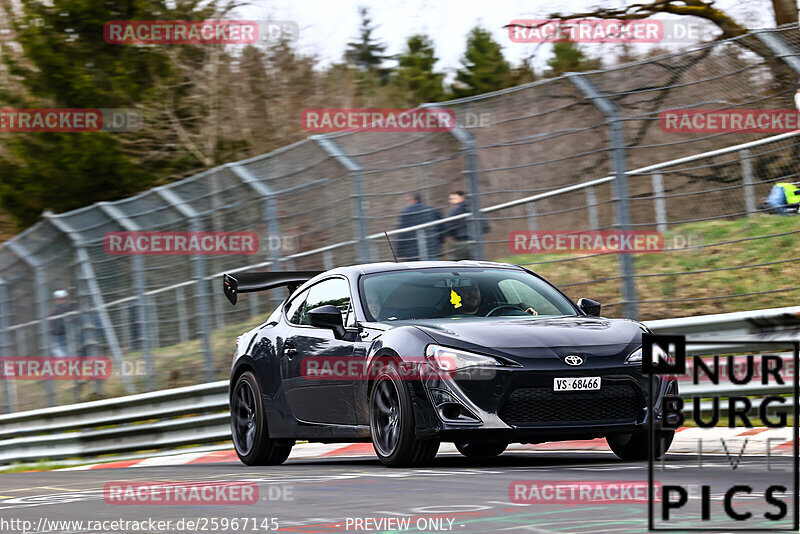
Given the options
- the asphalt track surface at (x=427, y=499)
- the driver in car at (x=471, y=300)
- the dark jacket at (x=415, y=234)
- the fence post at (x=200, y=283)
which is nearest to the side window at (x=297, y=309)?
the asphalt track surface at (x=427, y=499)

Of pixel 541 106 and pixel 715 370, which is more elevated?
pixel 541 106

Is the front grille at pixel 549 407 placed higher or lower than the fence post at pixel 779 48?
lower

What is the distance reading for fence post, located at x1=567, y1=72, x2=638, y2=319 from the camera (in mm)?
11680

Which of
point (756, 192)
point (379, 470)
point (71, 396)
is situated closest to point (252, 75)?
point (71, 396)

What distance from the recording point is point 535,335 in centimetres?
848

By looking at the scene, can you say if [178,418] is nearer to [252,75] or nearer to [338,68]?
[252,75]

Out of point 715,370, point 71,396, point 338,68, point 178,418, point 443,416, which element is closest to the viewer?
point 715,370

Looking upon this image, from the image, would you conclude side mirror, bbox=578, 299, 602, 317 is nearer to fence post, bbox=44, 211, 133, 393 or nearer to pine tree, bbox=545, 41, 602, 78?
fence post, bbox=44, 211, 133, 393

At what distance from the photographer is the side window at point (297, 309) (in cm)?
1063

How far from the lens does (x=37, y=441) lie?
16906mm

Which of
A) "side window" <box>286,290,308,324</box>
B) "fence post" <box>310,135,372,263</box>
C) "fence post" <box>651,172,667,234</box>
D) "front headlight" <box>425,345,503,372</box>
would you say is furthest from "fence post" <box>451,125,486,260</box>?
"front headlight" <box>425,345,503,372</box>

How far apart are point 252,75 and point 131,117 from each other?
13.0 ft

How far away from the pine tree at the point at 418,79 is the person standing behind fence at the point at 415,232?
1078 inches

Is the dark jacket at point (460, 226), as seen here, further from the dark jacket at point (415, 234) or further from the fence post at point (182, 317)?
the fence post at point (182, 317)
